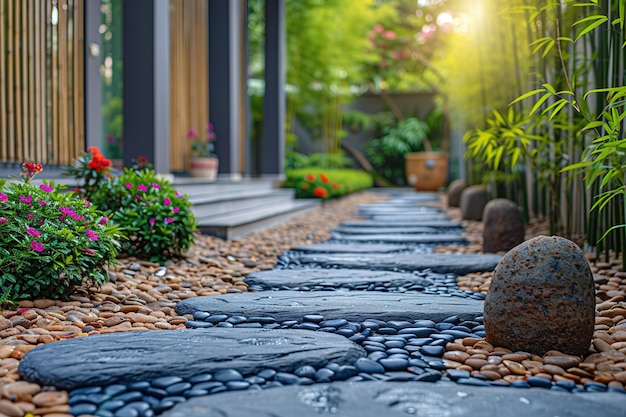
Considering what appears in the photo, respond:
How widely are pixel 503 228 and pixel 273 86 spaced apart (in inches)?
199

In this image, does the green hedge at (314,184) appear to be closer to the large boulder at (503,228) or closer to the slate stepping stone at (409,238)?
the slate stepping stone at (409,238)

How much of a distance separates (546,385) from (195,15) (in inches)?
225

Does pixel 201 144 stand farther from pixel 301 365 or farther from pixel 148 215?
pixel 301 365

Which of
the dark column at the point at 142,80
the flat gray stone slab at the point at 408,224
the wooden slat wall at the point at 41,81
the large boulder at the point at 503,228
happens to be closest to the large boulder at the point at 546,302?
the large boulder at the point at 503,228

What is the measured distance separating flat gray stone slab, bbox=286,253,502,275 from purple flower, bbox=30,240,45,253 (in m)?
1.54

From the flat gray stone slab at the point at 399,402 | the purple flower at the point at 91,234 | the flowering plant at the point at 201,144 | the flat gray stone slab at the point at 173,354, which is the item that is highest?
the flowering plant at the point at 201,144

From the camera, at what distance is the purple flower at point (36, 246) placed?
6.73 feet

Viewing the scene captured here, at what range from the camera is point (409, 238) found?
4.34m

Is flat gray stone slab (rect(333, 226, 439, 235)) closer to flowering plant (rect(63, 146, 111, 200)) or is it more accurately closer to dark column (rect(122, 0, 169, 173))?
dark column (rect(122, 0, 169, 173))

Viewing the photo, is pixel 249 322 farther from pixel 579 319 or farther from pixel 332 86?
pixel 332 86

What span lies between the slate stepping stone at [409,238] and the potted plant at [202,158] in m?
1.87

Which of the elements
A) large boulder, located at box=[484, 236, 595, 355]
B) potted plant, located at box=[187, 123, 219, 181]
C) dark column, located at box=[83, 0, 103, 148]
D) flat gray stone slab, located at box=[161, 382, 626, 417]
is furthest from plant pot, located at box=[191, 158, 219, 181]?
flat gray stone slab, located at box=[161, 382, 626, 417]

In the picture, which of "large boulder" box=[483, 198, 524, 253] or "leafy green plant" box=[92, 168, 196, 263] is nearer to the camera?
"leafy green plant" box=[92, 168, 196, 263]

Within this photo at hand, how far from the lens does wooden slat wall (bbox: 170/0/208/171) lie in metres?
5.88
